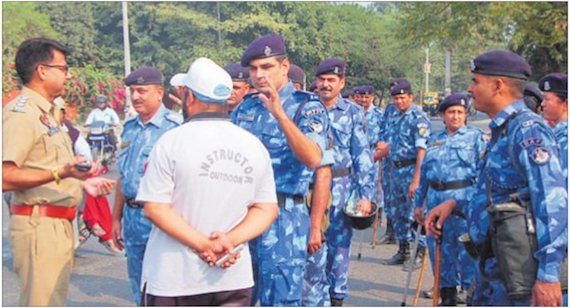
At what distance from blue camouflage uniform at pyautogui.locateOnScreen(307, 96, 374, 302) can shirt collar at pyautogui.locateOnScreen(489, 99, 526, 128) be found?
2283mm

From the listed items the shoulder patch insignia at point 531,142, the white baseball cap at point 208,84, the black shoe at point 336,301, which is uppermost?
the white baseball cap at point 208,84

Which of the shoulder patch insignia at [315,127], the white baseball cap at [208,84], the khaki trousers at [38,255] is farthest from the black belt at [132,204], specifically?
the white baseball cap at [208,84]

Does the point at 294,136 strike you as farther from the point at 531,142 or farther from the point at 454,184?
the point at 454,184

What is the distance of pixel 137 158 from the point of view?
15.0 feet

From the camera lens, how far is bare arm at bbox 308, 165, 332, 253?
433 cm

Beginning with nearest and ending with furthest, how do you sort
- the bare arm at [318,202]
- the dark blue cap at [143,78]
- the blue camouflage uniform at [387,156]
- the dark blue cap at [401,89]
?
1. the bare arm at [318,202]
2. the dark blue cap at [143,78]
3. the dark blue cap at [401,89]
4. the blue camouflage uniform at [387,156]

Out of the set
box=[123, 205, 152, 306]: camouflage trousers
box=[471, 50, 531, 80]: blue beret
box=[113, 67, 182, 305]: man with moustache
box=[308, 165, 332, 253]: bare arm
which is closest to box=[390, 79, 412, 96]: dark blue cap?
box=[113, 67, 182, 305]: man with moustache

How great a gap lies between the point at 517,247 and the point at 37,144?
246 centimetres

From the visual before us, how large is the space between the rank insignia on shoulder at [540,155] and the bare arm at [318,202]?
1.46 metres

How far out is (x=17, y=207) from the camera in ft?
12.4

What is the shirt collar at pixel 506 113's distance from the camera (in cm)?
345

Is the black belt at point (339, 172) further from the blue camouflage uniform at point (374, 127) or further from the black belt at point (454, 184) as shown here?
the blue camouflage uniform at point (374, 127)

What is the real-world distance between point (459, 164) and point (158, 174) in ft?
10.8

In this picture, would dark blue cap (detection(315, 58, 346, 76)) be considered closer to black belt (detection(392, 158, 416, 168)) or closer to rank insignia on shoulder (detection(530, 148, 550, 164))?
black belt (detection(392, 158, 416, 168))
